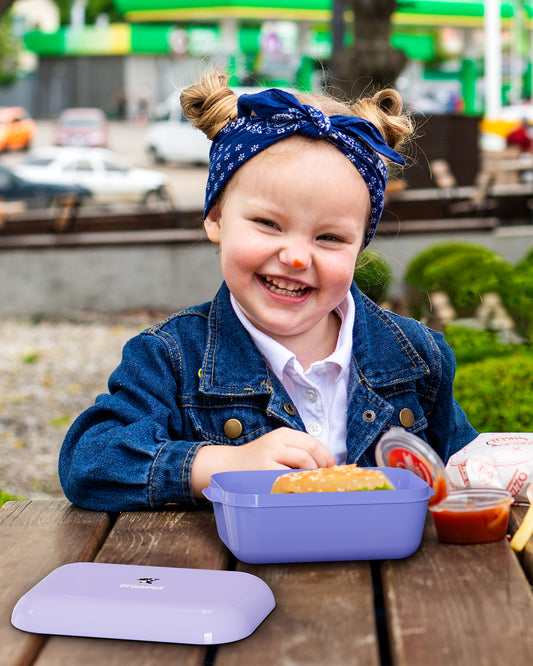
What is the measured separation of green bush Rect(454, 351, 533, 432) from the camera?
11.3 ft

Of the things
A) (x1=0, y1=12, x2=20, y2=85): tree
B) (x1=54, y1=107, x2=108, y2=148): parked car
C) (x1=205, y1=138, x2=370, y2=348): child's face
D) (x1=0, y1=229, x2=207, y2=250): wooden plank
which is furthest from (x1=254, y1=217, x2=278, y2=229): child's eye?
(x1=0, y1=12, x2=20, y2=85): tree

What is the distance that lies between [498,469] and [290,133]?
2.40 feet

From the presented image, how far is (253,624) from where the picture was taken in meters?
1.12

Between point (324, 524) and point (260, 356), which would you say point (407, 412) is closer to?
point (260, 356)

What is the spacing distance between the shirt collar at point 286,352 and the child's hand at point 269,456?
13.1 inches

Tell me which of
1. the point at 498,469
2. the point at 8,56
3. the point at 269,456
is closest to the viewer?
the point at 269,456

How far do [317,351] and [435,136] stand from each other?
822cm

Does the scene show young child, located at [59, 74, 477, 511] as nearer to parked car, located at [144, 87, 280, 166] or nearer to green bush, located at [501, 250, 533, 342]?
green bush, located at [501, 250, 533, 342]

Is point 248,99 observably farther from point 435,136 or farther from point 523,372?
point 435,136

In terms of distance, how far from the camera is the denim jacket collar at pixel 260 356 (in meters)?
1.83

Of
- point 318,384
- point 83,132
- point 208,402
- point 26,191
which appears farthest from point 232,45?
point 208,402

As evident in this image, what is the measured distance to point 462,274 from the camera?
5195 mm

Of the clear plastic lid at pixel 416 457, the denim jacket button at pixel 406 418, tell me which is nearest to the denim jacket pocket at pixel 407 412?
the denim jacket button at pixel 406 418

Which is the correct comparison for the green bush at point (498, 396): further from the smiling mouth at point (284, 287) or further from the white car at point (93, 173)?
the white car at point (93, 173)
